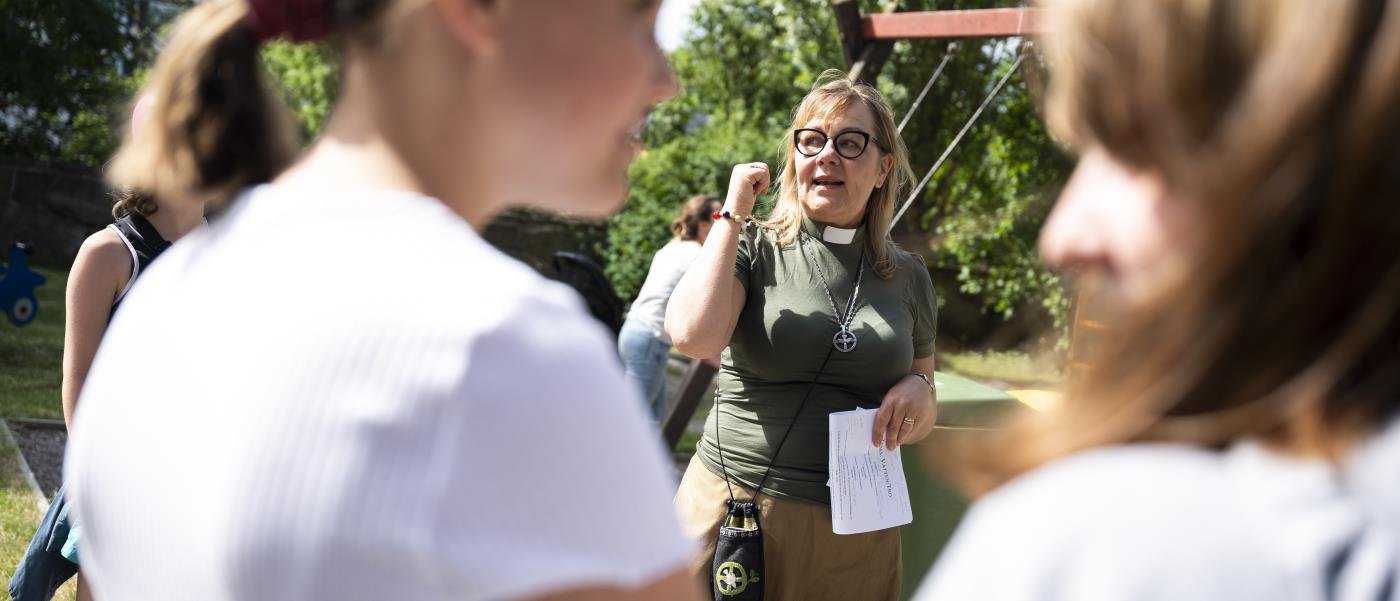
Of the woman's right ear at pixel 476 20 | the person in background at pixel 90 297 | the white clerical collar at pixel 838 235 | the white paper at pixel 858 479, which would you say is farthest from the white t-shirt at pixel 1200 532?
the person in background at pixel 90 297

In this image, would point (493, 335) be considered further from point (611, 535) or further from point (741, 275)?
Result: point (741, 275)

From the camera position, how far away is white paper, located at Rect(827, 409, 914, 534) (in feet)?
8.85

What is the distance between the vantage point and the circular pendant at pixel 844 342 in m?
2.75

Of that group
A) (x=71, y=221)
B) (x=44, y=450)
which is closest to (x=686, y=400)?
(x=44, y=450)

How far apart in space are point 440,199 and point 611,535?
279mm

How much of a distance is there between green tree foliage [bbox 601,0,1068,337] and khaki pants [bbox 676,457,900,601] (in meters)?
8.26

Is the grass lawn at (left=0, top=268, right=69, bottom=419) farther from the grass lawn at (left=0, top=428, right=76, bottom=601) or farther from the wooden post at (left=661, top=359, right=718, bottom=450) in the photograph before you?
the wooden post at (left=661, top=359, right=718, bottom=450)

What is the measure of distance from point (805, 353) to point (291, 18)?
202cm

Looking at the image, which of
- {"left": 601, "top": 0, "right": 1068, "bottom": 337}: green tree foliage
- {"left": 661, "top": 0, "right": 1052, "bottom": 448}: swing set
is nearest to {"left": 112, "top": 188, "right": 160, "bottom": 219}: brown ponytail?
{"left": 661, "top": 0, "right": 1052, "bottom": 448}: swing set

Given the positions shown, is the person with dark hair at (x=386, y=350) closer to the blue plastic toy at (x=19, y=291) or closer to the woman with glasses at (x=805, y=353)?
the woman with glasses at (x=805, y=353)

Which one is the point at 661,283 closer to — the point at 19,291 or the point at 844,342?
the point at 844,342

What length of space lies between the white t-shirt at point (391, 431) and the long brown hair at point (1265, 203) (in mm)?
340

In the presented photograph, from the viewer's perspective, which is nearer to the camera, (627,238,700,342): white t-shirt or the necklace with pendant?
the necklace with pendant

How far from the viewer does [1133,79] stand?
70 centimetres
